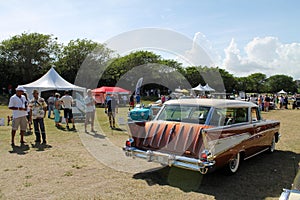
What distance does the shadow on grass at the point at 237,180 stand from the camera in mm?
4617

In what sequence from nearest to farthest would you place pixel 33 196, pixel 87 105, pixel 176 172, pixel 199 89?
pixel 33 196
pixel 176 172
pixel 87 105
pixel 199 89

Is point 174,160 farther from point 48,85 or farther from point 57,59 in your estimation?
point 57,59

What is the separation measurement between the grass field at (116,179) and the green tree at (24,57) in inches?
1476

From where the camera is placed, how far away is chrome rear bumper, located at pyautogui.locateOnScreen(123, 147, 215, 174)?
4.55m

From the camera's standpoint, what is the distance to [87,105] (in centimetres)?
1051

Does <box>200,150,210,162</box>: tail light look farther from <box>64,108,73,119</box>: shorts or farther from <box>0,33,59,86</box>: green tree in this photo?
<box>0,33,59,86</box>: green tree

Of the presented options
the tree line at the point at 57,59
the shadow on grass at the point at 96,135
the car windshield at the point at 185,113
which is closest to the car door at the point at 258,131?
the car windshield at the point at 185,113

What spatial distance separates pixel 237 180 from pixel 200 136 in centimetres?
123

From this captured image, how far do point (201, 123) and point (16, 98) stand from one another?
5591 millimetres

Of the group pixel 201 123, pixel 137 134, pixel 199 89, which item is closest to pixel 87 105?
pixel 137 134

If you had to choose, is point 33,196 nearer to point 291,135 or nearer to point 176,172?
point 176,172

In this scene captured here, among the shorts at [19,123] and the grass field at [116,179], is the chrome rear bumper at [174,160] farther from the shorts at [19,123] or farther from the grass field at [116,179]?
the shorts at [19,123]

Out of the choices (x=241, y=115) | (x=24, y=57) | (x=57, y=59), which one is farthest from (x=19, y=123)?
(x=57, y=59)

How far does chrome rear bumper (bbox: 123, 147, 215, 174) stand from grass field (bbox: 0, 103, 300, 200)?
0.41m
